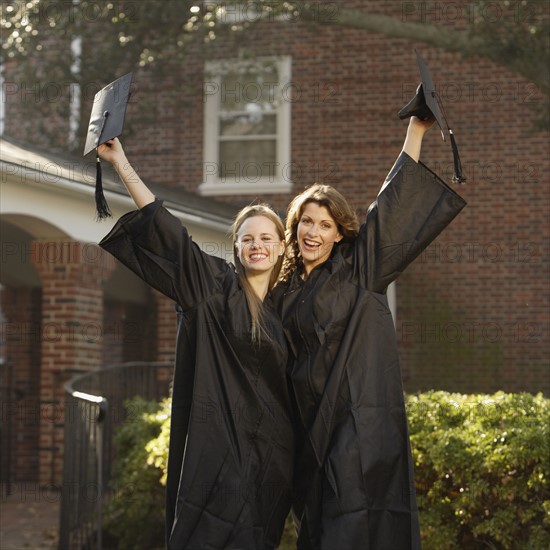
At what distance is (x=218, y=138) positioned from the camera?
16062mm

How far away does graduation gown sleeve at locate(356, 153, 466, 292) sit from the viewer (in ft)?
15.2

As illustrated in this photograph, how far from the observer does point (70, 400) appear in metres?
8.93

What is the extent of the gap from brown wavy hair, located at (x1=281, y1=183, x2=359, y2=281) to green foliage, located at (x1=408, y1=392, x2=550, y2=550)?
2240 millimetres

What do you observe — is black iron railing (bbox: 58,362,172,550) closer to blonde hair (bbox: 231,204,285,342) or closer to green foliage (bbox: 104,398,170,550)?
green foliage (bbox: 104,398,170,550)

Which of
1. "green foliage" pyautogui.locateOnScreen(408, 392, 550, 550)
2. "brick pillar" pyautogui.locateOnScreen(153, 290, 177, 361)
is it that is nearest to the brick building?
"brick pillar" pyautogui.locateOnScreen(153, 290, 177, 361)

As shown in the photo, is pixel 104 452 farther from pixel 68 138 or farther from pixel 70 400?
pixel 68 138

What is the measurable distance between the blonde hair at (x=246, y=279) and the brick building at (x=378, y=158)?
31.6 ft

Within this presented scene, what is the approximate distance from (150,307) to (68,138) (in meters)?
2.88

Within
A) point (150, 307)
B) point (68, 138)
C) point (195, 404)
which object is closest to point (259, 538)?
point (195, 404)

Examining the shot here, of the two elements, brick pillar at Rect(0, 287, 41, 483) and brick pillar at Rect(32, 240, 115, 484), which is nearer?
brick pillar at Rect(32, 240, 115, 484)

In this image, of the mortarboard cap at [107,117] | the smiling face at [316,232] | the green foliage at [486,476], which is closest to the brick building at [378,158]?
the green foliage at [486,476]

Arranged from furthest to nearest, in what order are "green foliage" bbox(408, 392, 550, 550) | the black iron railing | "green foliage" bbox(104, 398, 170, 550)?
1. "green foliage" bbox(104, 398, 170, 550)
2. the black iron railing
3. "green foliage" bbox(408, 392, 550, 550)

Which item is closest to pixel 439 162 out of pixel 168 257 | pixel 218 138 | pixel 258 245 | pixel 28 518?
pixel 218 138

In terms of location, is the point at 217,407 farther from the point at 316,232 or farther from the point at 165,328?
the point at 165,328
